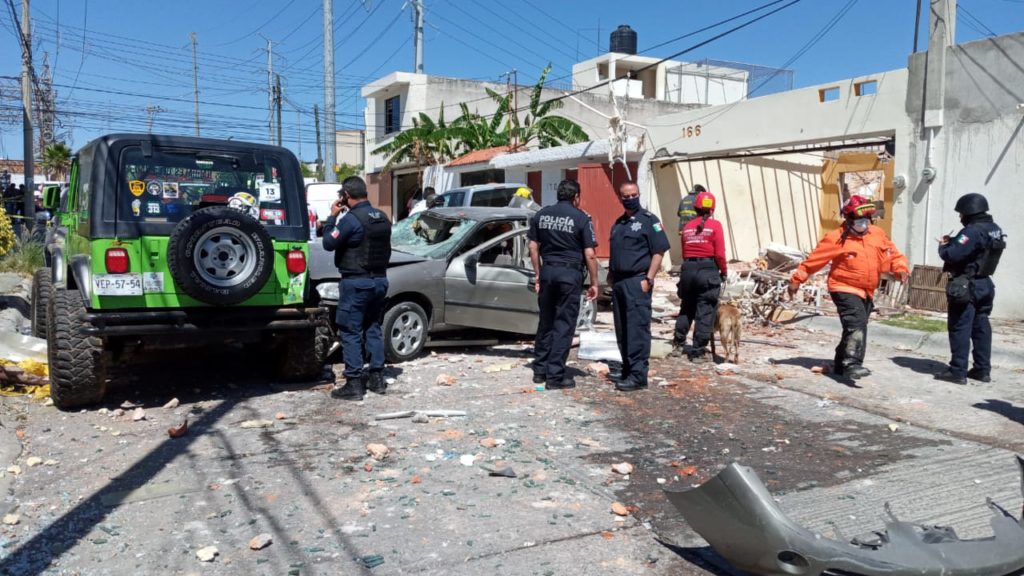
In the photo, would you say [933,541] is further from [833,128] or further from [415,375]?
[833,128]

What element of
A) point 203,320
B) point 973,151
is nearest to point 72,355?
point 203,320

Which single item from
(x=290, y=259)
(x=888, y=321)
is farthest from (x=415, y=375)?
(x=888, y=321)

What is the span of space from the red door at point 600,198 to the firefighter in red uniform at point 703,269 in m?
9.16

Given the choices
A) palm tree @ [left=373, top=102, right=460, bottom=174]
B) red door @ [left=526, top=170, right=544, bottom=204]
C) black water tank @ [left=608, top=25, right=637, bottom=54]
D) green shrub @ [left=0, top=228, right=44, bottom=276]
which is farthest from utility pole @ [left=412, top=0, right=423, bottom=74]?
green shrub @ [left=0, top=228, right=44, bottom=276]

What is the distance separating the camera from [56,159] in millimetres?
45094

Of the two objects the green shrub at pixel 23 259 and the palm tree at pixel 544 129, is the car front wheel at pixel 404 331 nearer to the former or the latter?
the green shrub at pixel 23 259

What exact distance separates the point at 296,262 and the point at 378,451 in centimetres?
200

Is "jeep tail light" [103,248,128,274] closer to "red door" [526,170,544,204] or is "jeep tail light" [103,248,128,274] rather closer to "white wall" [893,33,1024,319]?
"white wall" [893,33,1024,319]

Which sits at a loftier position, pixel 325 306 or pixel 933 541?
pixel 325 306

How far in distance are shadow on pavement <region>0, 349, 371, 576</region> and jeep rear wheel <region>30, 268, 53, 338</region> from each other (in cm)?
116

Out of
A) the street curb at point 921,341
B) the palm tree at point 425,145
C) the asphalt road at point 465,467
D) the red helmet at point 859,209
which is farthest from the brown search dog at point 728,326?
the palm tree at point 425,145

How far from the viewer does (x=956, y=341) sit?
7.62 meters

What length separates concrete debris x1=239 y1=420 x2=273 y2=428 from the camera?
5.84 metres

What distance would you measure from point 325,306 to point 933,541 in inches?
206
